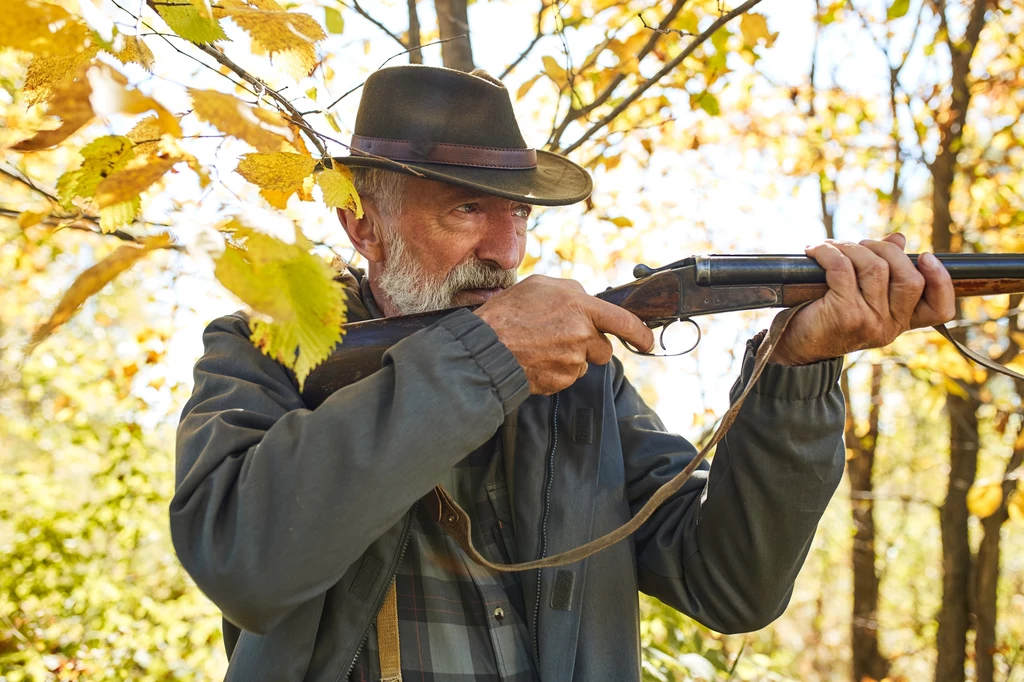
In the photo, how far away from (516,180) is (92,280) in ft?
5.89

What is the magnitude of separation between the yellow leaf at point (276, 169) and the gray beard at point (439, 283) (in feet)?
3.96

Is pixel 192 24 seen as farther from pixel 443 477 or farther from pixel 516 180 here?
pixel 516 180

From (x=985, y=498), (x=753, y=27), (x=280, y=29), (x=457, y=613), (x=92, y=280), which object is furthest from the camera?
(x=985, y=498)

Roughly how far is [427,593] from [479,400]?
0.81m

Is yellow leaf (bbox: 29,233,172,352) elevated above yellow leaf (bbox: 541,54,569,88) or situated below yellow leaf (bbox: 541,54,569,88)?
below

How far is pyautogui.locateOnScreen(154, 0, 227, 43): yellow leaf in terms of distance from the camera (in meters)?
1.33

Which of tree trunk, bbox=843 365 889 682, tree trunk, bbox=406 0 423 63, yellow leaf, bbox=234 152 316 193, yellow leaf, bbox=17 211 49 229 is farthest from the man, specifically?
tree trunk, bbox=843 365 889 682

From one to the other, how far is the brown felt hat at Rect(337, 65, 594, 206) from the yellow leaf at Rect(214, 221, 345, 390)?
1460 millimetres

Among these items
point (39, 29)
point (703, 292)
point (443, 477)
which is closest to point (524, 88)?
point (703, 292)

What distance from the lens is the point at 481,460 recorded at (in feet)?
8.60

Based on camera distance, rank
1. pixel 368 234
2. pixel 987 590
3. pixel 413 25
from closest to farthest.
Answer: pixel 368 234
pixel 413 25
pixel 987 590

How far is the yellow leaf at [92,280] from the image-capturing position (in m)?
1.09

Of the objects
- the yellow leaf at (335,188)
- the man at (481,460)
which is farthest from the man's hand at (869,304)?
the yellow leaf at (335,188)

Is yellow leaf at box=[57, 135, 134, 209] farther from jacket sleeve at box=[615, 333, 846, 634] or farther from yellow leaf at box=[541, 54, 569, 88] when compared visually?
yellow leaf at box=[541, 54, 569, 88]
